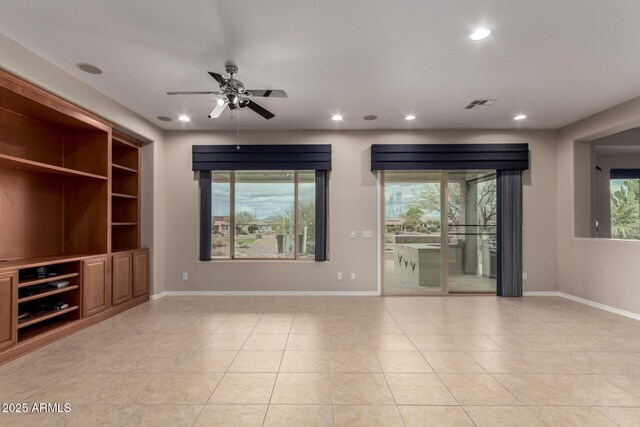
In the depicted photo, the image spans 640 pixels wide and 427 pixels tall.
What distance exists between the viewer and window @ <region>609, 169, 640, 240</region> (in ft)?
20.6

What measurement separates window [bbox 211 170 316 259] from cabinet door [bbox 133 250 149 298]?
111 centimetres

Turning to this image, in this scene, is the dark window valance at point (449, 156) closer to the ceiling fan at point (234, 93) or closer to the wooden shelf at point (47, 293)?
the ceiling fan at point (234, 93)

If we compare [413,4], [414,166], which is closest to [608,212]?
[414,166]

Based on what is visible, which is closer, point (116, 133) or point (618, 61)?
point (618, 61)

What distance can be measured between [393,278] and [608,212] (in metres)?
4.81

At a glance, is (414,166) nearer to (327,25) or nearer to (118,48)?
(327,25)

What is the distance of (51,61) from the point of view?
3.18 metres

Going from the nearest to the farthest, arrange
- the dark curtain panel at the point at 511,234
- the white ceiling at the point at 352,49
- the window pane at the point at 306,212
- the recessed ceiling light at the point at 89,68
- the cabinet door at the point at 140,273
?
the white ceiling at the point at 352,49 → the recessed ceiling light at the point at 89,68 → the cabinet door at the point at 140,273 → the dark curtain panel at the point at 511,234 → the window pane at the point at 306,212

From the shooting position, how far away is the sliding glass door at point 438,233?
5531 millimetres

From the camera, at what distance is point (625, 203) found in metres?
6.50

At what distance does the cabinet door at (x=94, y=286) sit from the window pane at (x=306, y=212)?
2.96 meters

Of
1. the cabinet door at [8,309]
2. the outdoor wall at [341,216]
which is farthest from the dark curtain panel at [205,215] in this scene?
the cabinet door at [8,309]

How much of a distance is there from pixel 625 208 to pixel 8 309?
10.1 meters

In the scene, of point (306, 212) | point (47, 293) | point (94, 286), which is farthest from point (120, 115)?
point (306, 212)
